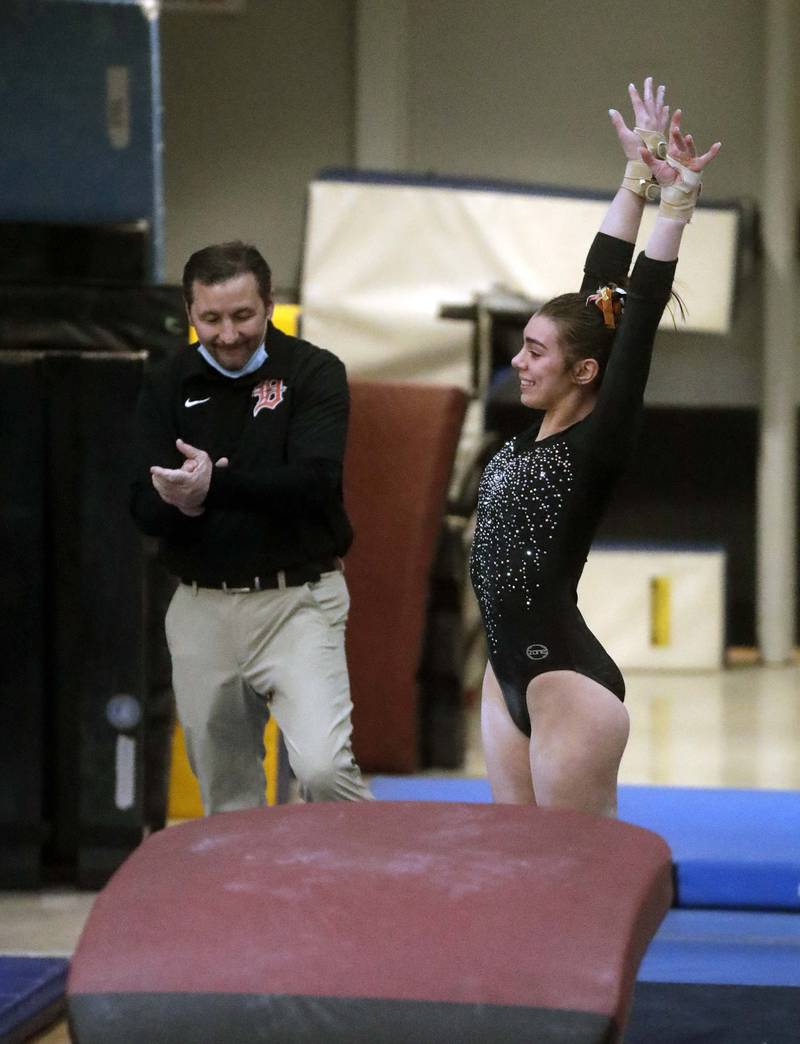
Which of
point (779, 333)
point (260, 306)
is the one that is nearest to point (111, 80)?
point (260, 306)

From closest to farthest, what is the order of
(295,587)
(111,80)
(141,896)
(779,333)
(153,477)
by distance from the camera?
(141,896) < (153,477) < (295,587) < (111,80) < (779,333)

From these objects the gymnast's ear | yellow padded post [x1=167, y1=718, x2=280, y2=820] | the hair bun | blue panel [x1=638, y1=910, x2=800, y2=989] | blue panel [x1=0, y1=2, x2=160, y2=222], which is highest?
blue panel [x1=0, y1=2, x2=160, y2=222]

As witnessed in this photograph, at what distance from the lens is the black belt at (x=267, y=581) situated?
3.47 meters

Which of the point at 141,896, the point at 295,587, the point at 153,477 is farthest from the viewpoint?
the point at 295,587

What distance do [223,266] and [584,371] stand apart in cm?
87

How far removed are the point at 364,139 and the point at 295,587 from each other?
6.05 m

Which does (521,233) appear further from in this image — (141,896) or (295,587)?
(141,896)

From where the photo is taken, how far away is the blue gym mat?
3.73m

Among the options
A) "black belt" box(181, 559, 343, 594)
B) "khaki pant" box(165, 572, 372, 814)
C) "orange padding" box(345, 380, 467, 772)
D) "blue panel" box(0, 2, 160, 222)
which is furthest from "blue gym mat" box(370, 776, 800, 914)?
"blue panel" box(0, 2, 160, 222)

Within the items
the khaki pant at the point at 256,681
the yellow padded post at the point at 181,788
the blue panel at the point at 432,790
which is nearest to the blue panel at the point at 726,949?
the blue panel at the point at 432,790

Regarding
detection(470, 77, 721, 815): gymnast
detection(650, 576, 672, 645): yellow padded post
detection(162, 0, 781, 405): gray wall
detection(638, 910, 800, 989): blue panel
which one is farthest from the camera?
detection(162, 0, 781, 405): gray wall

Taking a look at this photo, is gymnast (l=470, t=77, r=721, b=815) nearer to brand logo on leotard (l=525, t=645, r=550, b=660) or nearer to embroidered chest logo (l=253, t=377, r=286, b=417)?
brand logo on leotard (l=525, t=645, r=550, b=660)

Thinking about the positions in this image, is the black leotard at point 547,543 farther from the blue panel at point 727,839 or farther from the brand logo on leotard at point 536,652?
the blue panel at point 727,839

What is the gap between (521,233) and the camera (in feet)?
28.0
